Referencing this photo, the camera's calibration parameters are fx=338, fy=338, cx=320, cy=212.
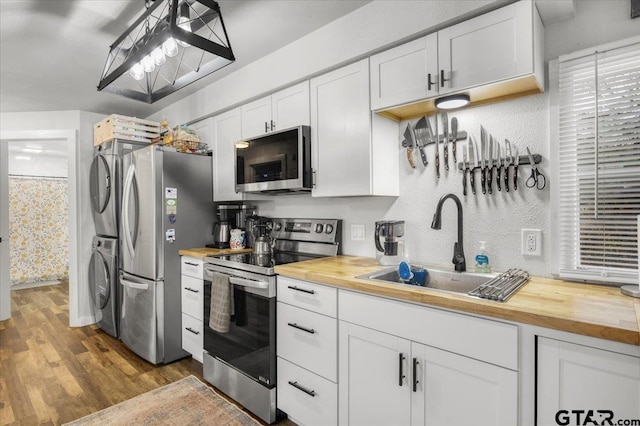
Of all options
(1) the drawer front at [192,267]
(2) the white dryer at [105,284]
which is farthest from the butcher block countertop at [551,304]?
(2) the white dryer at [105,284]

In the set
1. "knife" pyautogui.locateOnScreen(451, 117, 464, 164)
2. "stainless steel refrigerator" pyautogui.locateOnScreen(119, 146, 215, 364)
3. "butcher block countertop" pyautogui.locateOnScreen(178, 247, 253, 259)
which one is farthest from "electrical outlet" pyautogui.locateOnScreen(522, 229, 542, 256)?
"stainless steel refrigerator" pyautogui.locateOnScreen(119, 146, 215, 364)

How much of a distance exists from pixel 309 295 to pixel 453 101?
4.07ft

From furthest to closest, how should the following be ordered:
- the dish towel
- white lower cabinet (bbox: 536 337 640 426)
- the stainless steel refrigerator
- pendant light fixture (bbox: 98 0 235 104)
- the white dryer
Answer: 1. the white dryer
2. the stainless steel refrigerator
3. the dish towel
4. pendant light fixture (bbox: 98 0 235 104)
5. white lower cabinet (bbox: 536 337 640 426)

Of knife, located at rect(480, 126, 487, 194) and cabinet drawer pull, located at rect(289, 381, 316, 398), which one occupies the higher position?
knife, located at rect(480, 126, 487, 194)

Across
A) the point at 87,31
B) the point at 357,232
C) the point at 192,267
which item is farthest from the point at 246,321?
the point at 87,31

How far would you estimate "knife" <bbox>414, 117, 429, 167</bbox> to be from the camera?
6.62 ft

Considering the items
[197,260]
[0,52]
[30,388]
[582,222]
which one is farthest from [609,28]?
[30,388]

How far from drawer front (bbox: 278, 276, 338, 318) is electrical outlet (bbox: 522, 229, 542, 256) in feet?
3.18

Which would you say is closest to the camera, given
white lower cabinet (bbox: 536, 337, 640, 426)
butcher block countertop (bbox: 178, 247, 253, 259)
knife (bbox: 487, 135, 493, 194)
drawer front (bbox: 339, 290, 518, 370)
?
white lower cabinet (bbox: 536, 337, 640, 426)

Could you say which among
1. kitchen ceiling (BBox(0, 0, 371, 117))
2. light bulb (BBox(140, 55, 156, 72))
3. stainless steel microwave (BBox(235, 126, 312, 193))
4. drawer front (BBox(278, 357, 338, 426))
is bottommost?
drawer front (BBox(278, 357, 338, 426))

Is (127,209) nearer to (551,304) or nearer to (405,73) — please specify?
(405,73)

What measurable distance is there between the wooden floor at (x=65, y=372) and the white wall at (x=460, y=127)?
1371 millimetres

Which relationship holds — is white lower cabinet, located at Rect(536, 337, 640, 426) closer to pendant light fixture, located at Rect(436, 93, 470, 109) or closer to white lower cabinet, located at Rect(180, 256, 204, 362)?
pendant light fixture, located at Rect(436, 93, 470, 109)

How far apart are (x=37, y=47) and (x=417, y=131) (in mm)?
2667
